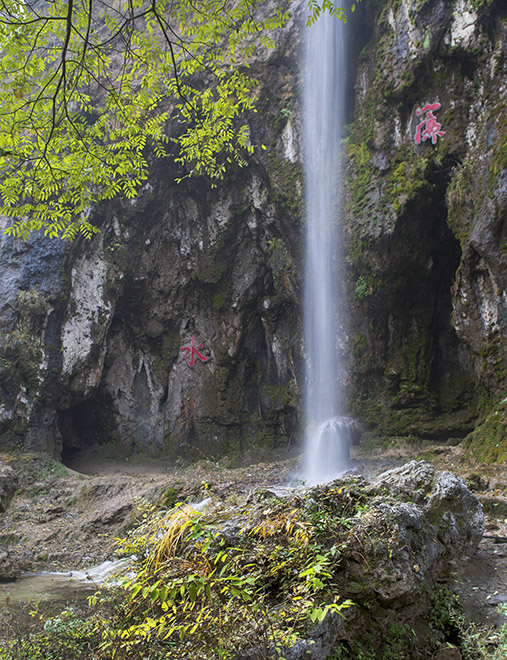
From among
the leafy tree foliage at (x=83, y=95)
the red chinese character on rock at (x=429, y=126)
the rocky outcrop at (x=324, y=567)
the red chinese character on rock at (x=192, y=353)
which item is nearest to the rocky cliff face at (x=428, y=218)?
the red chinese character on rock at (x=429, y=126)

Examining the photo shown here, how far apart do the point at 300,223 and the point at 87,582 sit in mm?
9089

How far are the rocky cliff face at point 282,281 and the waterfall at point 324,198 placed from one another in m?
0.37

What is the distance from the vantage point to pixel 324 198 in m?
10.8

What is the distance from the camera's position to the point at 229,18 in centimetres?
315

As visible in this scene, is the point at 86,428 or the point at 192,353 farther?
the point at 192,353

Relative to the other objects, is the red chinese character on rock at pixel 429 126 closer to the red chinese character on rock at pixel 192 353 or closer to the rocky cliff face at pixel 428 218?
the rocky cliff face at pixel 428 218

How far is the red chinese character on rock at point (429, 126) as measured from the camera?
28.7 feet

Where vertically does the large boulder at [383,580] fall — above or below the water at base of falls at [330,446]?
above

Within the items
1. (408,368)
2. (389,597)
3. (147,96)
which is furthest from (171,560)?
(408,368)

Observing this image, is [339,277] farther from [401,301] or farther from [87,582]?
[87,582]

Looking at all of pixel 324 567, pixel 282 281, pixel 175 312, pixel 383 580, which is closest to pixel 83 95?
pixel 324 567

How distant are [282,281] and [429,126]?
16.3 ft

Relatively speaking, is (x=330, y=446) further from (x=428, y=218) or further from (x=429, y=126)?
(x=429, y=126)

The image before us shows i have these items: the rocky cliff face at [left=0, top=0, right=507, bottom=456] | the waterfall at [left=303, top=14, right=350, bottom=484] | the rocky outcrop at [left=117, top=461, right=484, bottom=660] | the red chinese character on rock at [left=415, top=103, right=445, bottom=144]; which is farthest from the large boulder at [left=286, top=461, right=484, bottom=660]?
the red chinese character on rock at [left=415, top=103, right=445, bottom=144]
